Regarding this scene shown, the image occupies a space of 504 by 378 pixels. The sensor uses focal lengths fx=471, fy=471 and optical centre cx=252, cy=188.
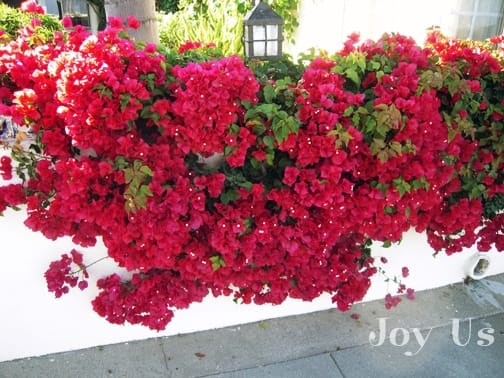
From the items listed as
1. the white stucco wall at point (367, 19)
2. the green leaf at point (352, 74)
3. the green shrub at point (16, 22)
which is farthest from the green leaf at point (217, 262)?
the green shrub at point (16, 22)

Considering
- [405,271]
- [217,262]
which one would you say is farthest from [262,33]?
[405,271]

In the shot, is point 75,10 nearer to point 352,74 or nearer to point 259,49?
point 259,49

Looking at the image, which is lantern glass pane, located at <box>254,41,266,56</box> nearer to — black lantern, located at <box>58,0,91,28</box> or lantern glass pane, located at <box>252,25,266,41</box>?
lantern glass pane, located at <box>252,25,266,41</box>

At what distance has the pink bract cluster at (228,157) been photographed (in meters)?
1.94

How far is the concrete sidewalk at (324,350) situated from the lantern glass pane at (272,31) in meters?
1.64

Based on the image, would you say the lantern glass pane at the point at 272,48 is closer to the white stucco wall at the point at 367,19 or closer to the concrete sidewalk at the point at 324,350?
the white stucco wall at the point at 367,19

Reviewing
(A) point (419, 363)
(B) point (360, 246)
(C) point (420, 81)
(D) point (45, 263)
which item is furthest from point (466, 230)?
(D) point (45, 263)

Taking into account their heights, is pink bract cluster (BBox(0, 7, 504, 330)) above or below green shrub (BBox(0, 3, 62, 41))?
below

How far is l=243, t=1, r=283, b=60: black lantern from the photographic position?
2.46 metres

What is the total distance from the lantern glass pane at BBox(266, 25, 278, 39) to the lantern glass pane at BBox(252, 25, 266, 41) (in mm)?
22

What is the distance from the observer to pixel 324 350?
8.73ft

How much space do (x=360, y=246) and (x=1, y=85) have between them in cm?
197

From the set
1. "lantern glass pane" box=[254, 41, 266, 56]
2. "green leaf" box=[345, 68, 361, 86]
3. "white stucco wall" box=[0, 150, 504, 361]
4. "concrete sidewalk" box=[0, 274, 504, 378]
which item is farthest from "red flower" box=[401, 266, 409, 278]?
"lantern glass pane" box=[254, 41, 266, 56]

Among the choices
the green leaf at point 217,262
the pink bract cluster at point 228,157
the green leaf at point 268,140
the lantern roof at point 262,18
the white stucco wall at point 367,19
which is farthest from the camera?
the white stucco wall at point 367,19
